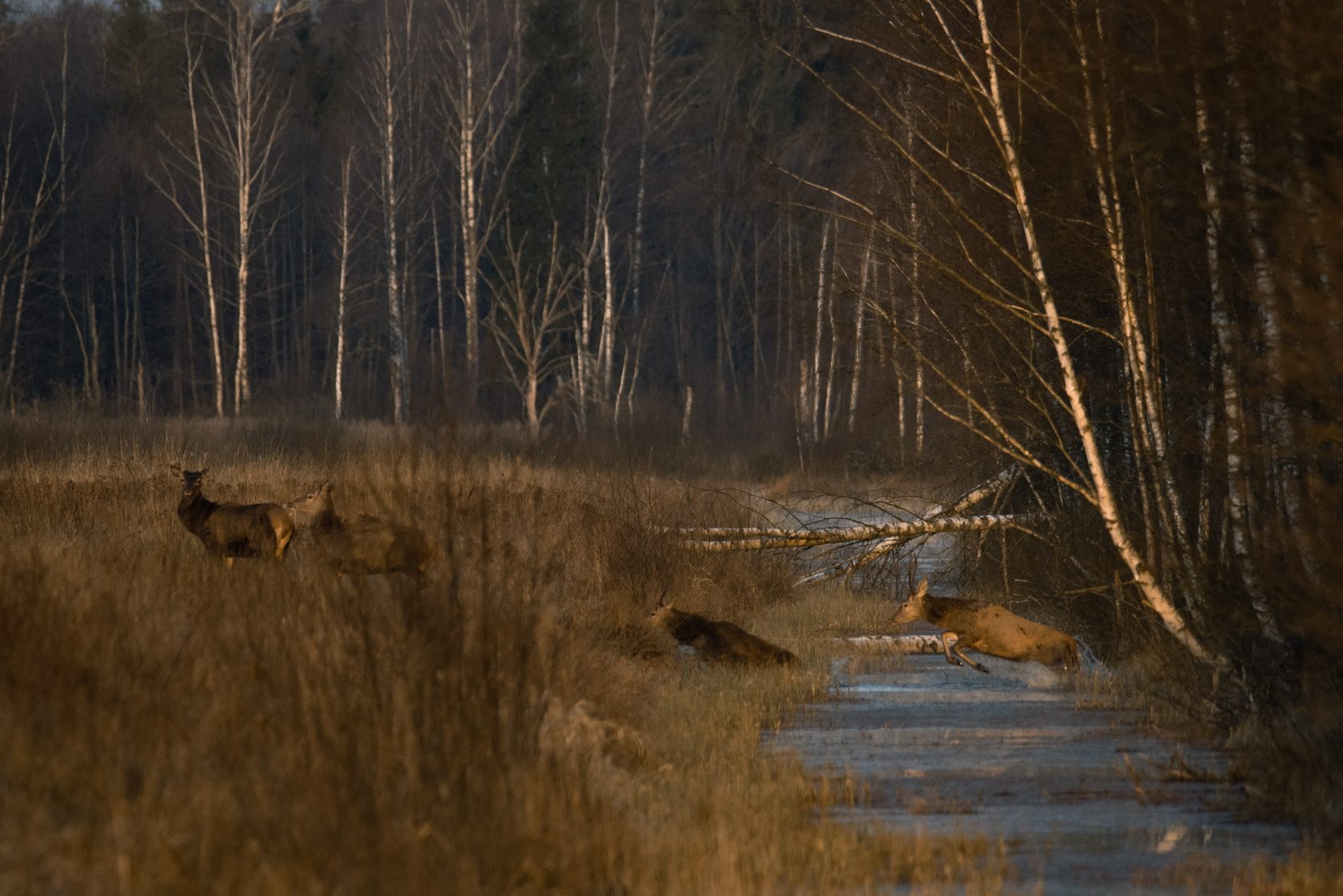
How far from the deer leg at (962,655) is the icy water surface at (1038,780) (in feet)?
0.82

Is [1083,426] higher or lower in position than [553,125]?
lower

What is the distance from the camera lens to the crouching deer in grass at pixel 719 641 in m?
10.9

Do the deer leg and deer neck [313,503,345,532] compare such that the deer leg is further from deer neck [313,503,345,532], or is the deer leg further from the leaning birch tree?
deer neck [313,503,345,532]

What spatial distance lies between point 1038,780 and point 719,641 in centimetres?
363

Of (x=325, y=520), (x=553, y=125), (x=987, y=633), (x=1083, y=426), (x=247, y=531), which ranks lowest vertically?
(x=987, y=633)

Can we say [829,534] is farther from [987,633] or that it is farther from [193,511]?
[193,511]

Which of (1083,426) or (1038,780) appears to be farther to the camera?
(1083,426)

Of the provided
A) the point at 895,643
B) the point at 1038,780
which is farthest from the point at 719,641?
the point at 1038,780

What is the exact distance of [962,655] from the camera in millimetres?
11336

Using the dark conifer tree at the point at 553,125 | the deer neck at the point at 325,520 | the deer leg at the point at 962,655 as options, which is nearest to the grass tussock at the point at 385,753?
the deer neck at the point at 325,520

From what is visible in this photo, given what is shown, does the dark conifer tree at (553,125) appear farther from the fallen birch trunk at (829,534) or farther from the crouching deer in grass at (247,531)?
the crouching deer in grass at (247,531)

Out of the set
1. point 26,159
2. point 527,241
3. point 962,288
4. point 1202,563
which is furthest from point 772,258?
point 1202,563

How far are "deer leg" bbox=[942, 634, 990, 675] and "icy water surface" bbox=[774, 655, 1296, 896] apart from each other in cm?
25

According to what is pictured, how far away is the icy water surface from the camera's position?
19.5 feet
